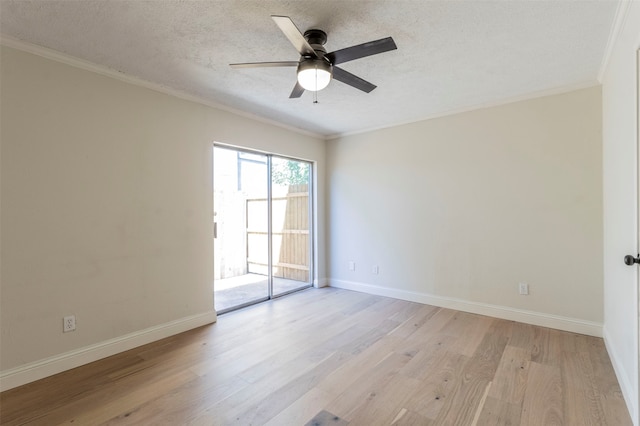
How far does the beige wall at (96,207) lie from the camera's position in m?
2.22

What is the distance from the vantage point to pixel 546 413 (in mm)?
1856

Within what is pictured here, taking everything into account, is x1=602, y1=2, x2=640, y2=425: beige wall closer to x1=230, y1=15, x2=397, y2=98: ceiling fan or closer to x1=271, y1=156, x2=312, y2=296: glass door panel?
x1=230, y1=15, x2=397, y2=98: ceiling fan

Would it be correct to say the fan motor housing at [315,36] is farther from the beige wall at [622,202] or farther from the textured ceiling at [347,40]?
the beige wall at [622,202]

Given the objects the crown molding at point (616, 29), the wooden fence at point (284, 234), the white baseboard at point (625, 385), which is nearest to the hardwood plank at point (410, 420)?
the white baseboard at point (625, 385)

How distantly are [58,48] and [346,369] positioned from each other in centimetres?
327

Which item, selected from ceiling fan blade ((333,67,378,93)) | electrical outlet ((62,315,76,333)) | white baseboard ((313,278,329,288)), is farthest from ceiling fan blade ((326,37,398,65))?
white baseboard ((313,278,329,288))

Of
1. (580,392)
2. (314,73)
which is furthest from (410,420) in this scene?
(314,73)

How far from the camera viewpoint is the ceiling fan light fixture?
1980 millimetres

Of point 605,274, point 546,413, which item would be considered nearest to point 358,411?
point 546,413

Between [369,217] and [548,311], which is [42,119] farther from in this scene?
[548,311]

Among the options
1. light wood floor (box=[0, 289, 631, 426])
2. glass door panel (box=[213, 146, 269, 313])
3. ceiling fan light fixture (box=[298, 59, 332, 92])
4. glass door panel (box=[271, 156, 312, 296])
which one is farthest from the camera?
glass door panel (box=[271, 156, 312, 296])

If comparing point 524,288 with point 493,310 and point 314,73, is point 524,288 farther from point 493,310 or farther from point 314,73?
point 314,73

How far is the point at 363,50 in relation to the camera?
1860mm

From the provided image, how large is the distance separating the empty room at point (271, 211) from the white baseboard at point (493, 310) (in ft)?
0.06
